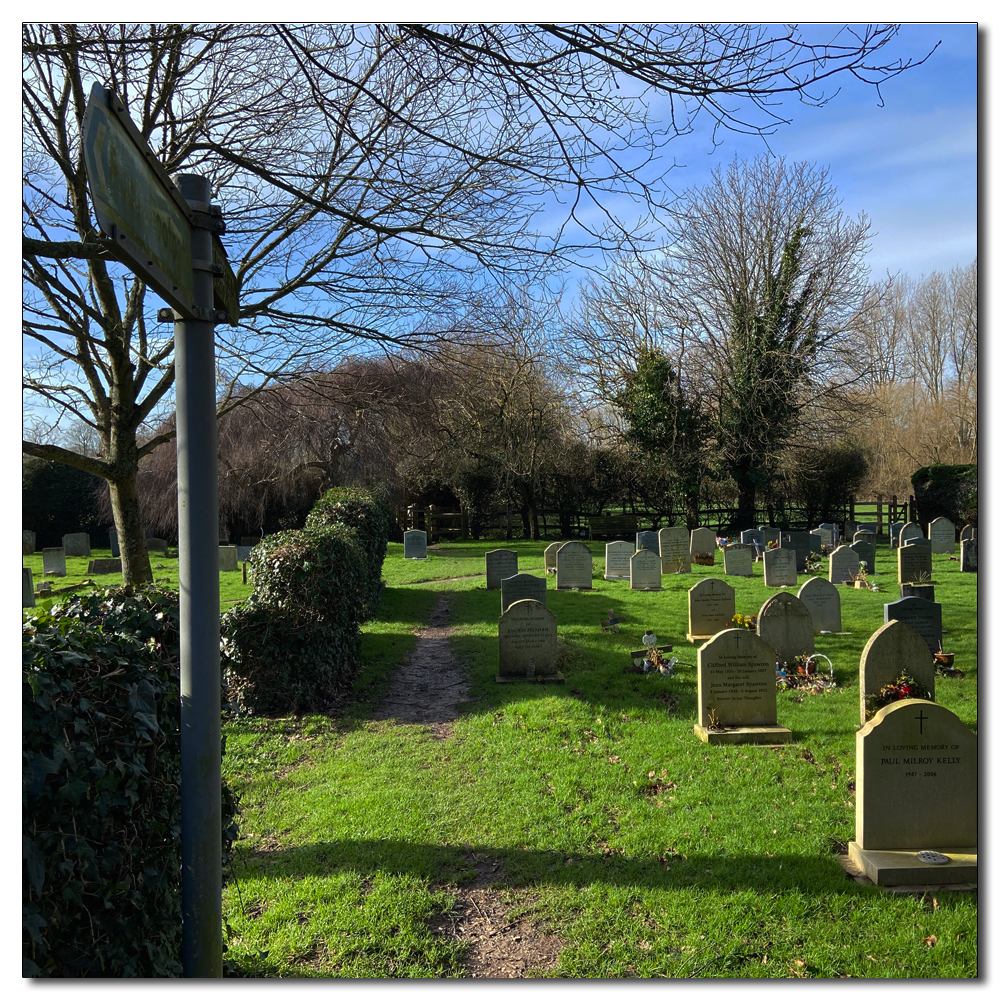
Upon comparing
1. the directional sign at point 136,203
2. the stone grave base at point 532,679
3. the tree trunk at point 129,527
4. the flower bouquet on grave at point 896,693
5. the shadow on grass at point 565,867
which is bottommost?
the shadow on grass at point 565,867

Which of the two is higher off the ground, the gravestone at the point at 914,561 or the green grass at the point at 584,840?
the gravestone at the point at 914,561

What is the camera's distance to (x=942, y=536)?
63.4ft

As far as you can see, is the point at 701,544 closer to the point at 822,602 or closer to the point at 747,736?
the point at 822,602

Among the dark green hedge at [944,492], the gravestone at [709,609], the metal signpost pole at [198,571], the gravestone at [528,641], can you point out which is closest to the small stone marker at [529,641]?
the gravestone at [528,641]

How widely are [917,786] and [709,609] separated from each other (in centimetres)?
573

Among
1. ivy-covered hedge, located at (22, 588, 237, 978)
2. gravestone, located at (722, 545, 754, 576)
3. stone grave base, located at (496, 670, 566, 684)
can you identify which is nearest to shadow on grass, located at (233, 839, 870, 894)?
ivy-covered hedge, located at (22, 588, 237, 978)

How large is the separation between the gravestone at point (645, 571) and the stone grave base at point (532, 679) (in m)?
7.09

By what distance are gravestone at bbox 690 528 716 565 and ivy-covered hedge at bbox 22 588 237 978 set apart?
16905 mm

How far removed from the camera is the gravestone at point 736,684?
5996mm

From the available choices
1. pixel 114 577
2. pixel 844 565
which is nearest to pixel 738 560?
pixel 844 565

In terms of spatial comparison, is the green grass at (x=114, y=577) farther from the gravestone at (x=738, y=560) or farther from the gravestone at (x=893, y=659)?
the gravestone at (x=738, y=560)

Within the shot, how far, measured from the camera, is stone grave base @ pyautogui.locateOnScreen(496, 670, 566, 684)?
25.1 feet

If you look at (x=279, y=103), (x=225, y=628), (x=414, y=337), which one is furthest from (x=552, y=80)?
(x=225, y=628)

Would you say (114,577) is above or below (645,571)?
below
